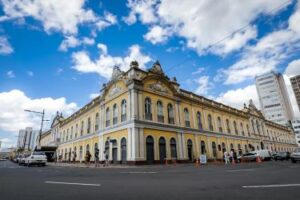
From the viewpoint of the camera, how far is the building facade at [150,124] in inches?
909

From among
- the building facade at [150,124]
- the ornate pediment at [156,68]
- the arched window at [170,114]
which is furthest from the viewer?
the arched window at [170,114]

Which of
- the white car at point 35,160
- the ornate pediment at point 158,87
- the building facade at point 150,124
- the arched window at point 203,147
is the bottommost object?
the white car at point 35,160

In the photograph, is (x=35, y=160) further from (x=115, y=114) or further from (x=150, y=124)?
(x=150, y=124)

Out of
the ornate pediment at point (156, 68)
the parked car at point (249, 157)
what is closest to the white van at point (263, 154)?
the parked car at point (249, 157)

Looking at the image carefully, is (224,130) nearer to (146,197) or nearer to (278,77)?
(146,197)

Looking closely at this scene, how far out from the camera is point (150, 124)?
2364 centimetres

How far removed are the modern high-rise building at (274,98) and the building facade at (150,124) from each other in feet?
298

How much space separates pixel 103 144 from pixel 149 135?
24.3ft

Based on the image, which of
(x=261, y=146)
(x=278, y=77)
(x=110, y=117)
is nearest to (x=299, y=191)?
(x=110, y=117)

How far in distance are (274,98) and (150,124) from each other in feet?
383

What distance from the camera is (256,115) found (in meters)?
47.8

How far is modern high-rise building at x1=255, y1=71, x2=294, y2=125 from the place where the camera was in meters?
115

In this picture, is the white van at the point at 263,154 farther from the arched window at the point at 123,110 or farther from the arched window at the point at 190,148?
the arched window at the point at 123,110

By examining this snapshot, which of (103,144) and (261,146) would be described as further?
(261,146)
